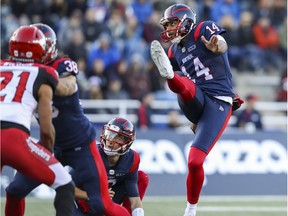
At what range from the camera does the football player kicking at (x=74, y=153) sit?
664 centimetres

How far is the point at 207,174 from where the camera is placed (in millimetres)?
12172

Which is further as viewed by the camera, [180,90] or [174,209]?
[174,209]

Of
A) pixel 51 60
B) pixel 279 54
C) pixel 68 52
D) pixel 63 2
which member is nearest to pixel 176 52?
pixel 51 60

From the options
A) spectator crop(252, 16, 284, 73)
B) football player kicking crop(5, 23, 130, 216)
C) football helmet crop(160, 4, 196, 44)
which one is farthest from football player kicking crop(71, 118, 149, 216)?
spectator crop(252, 16, 284, 73)

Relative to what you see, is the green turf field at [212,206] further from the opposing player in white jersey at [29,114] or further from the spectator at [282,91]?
the spectator at [282,91]

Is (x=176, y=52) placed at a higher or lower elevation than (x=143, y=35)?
higher

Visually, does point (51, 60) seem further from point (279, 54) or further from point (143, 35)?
point (279, 54)

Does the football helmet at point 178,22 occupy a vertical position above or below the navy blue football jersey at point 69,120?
above

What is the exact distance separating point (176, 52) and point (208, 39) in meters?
0.48

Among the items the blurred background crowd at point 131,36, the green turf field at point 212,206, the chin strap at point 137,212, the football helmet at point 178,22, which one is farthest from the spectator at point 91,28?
the chin strap at point 137,212

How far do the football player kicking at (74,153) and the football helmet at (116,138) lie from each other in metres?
0.53

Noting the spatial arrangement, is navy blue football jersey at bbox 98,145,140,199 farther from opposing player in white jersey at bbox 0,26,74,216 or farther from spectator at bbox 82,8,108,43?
spectator at bbox 82,8,108,43

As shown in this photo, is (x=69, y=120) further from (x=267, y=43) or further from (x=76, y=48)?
(x=267, y=43)

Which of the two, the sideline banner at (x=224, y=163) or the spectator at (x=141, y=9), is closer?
the sideline banner at (x=224, y=163)
